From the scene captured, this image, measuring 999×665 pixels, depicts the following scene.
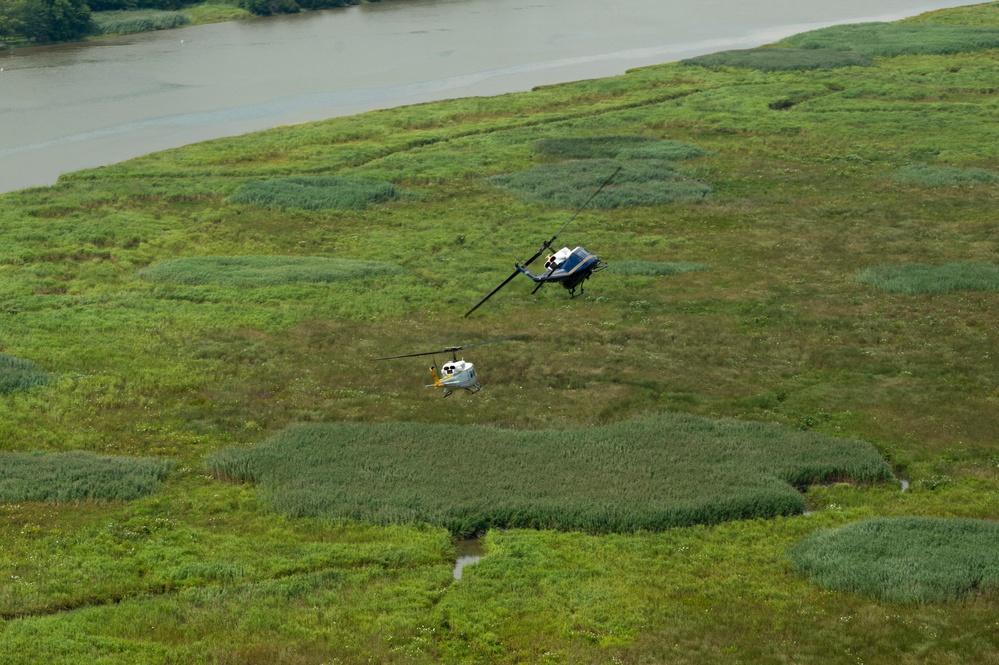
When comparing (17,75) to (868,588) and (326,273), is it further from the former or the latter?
(868,588)

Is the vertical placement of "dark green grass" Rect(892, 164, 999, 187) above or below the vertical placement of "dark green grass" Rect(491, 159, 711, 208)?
below

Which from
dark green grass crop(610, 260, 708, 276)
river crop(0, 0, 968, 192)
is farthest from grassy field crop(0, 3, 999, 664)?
river crop(0, 0, 968, 192)

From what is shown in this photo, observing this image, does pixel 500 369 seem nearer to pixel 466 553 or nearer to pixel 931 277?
pixel 466 553

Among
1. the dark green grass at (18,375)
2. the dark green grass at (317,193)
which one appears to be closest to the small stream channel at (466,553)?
the dark green grass at (18,375)

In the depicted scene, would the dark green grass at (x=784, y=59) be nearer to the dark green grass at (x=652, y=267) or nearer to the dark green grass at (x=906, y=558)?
the dark green grass at (x=652, y=267)

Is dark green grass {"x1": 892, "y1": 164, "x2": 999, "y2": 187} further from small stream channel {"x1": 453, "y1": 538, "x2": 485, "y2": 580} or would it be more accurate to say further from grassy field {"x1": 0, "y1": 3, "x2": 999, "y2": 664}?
small stream channel {"x1": 453, "y1": 538, "x2": 485, "y2": 580}
